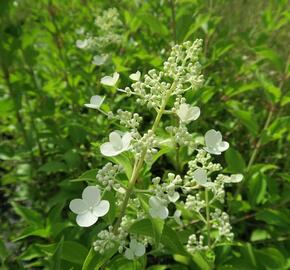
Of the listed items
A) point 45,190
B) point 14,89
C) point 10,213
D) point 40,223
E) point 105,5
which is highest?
point 105,5

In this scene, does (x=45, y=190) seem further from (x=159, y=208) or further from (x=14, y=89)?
(x=159, y=208)

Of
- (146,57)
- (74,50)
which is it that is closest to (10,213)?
(74,50)

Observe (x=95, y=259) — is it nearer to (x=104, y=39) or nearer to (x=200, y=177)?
(x=200, y=177)

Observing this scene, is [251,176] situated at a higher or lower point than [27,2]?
lower

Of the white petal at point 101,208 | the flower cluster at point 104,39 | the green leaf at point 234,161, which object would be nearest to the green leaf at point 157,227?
the white petal at point 101,208

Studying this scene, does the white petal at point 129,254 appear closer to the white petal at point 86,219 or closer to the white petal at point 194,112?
the white petal at point 86,219

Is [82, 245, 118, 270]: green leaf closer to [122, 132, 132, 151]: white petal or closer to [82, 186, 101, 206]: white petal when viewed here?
[82, 186, 101, 206]: white petal

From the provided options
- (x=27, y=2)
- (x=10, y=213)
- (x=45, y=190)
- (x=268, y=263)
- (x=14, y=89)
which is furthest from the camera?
(x=27, y=2)

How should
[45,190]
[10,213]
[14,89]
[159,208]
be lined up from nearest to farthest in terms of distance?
1. [159,208]
2. [14,89]
3. [45,190]
4. [10,213]
